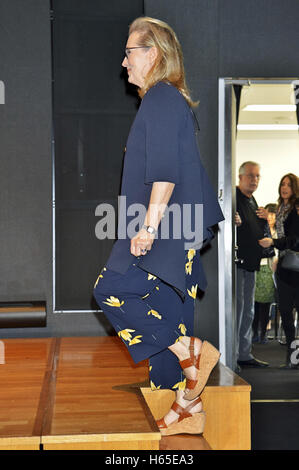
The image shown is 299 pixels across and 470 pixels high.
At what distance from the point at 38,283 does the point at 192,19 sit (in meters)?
1.81

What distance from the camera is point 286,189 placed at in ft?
12.6

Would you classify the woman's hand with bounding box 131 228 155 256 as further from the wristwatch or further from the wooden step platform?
the wooden step platform

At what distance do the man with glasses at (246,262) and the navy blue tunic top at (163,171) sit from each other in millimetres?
1558

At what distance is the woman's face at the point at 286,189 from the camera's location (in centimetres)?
384

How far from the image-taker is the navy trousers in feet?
7.57

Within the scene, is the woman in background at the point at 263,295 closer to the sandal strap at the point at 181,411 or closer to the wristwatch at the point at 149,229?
the sandal strap at the point at 181,411

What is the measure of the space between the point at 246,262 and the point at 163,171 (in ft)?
5.82

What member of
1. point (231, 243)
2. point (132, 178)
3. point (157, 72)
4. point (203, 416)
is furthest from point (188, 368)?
point (231, 243)

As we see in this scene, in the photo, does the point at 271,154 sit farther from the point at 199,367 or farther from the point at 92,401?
the point at 92,401

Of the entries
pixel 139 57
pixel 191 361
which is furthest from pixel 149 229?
pixel 139 57

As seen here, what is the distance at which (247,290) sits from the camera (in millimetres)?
3906

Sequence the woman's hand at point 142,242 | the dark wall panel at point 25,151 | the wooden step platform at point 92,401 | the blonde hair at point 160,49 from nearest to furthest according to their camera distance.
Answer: the wooden step platform at point 92,401, the woman's hand at point 142,242, the blonde hair at point 160,49, the dark wall panel at point 25,151

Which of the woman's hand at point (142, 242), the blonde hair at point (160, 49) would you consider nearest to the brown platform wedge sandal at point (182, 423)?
the woman's hand at point (142, 242)

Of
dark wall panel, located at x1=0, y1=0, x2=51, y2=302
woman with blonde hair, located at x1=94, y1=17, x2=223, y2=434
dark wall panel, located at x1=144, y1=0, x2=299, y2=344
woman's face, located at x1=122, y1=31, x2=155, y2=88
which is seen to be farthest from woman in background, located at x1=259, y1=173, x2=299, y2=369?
woman's face, located at x1=122, y1=31, x2=155, y2=88
